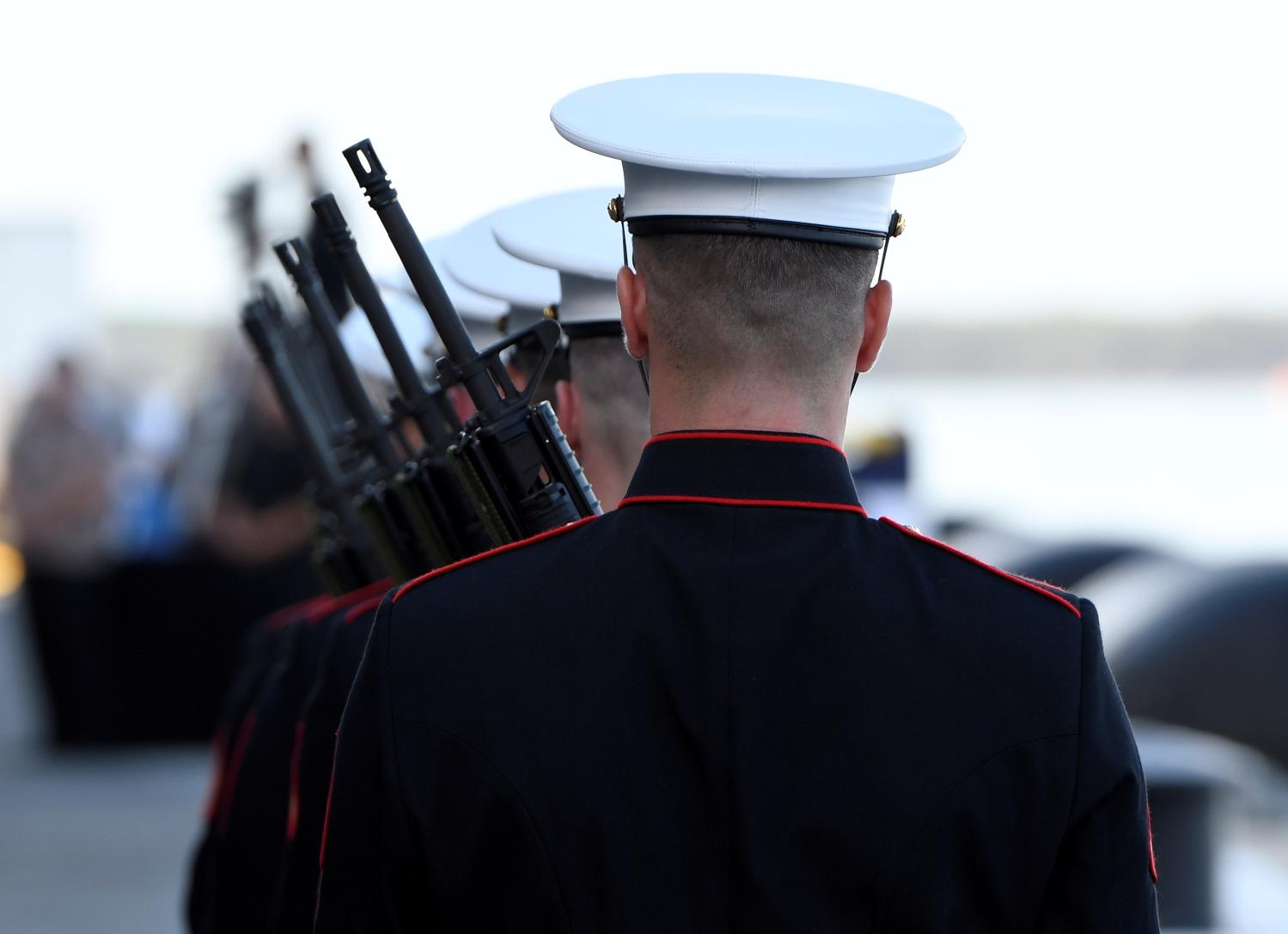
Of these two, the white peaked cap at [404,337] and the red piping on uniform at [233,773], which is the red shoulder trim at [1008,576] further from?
the white peaked cap at [404,337]

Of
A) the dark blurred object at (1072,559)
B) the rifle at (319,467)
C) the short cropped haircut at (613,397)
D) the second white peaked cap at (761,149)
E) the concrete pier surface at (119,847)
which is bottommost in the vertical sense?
the dark blurred object at (1072,559)

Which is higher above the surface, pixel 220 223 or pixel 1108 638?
pixel 220 223

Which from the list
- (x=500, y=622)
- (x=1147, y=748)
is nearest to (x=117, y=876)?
(x=1147, y=748)

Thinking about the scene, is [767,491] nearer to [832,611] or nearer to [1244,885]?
[832,611]

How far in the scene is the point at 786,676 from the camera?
4.92 feet

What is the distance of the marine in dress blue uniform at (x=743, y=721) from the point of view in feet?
4.86

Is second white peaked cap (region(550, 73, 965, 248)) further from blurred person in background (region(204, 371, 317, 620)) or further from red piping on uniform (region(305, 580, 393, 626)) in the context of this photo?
blurred person in background (region(204, 371, 317, 620))

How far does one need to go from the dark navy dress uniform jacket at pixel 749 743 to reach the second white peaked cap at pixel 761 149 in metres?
0.21

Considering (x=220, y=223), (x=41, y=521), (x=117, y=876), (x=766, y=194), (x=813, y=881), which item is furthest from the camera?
(x=41, y=521)

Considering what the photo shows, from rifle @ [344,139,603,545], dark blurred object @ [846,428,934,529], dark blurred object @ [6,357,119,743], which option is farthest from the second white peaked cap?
dark blurred object @ [6,357,119,743]

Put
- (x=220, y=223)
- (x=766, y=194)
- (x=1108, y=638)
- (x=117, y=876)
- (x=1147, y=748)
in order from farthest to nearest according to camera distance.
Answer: (x=1108, y=638) → (x=117, y=876) → (x=220, y=223) → (x=1147, y=748) → (x=766, y=194)

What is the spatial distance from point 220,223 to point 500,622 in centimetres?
475

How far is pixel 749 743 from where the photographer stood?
1.48 m

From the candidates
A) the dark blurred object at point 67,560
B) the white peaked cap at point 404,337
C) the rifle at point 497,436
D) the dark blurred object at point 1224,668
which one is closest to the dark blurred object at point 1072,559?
the dark blurred object at point 1224,668
